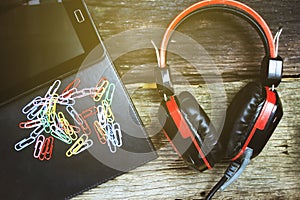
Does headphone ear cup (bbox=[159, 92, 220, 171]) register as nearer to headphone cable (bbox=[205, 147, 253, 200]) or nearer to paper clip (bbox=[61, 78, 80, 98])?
headphone cable (bbox=[205, 147, 253, 200])

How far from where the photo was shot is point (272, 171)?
107cm

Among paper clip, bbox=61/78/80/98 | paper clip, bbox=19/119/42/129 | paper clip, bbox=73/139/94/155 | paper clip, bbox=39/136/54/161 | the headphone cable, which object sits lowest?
the headphone cable

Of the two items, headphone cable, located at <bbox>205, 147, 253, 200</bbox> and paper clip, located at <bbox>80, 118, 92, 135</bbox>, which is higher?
paper clip, located at <bbox>80, 118, 92, 135</bbox>

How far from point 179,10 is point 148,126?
25 centimetres

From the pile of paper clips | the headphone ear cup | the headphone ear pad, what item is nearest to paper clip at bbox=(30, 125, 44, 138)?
the pile of paper clips

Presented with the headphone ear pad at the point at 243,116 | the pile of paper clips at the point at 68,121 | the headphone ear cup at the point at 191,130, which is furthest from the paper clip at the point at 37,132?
the headphone ear pad at the point at 243,116

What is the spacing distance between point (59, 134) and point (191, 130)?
26 centimetres

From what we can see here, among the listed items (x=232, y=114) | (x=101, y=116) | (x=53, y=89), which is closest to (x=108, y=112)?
(x=101, y=116)

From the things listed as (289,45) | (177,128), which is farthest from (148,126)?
(289,45)

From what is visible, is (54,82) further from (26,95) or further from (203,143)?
(203,143)

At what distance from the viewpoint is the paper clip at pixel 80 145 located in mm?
979

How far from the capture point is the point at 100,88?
0.98m

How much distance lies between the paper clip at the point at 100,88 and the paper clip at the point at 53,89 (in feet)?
0.25

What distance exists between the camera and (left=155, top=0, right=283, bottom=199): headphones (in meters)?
0.92
